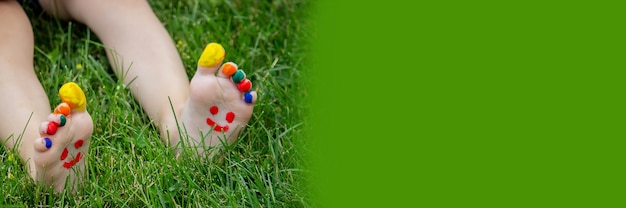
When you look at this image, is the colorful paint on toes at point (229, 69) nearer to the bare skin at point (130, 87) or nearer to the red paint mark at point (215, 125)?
the bare skin at point (130, 87)

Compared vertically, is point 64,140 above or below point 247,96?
below

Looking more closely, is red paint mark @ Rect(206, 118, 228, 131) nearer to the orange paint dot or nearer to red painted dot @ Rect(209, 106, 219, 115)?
red painted dot @ Rect(209, 106, 219, 115)

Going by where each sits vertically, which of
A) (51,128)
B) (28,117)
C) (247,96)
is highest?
(247,96)

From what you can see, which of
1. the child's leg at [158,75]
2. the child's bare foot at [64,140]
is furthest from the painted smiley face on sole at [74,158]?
the child's leg at [158,75]

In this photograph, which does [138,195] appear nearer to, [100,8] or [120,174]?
[120,174]

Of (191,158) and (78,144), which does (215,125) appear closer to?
(191,158)

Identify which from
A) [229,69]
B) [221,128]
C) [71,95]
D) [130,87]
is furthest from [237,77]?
[130,87]

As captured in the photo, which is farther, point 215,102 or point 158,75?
point 158,75
